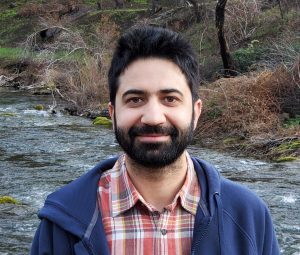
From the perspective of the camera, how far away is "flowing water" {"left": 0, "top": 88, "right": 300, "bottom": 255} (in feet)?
27.7

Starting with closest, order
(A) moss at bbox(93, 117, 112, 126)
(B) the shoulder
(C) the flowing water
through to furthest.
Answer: (B) the shoulder < (C) the flowing water < (A) moss at bbox(93, 117, 112, 126)

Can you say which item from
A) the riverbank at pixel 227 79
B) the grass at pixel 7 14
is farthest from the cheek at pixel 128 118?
the grass at pixel 7 14

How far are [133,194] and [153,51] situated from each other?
54 centimetres

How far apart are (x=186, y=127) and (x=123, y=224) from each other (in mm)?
427

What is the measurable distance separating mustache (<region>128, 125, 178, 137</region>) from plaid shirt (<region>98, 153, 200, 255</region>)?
0.18 meters

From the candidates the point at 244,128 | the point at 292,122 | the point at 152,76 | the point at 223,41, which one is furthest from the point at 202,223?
the point at 223,41

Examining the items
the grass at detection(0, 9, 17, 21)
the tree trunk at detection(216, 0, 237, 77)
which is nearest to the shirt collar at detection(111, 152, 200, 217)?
the tree trunk at detection(216, 0, 237, 77)

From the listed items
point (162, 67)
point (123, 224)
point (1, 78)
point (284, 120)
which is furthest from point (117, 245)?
point (1, 78)

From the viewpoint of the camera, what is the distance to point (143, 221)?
2293mm

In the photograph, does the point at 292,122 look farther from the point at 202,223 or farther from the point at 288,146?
the point at 202,223

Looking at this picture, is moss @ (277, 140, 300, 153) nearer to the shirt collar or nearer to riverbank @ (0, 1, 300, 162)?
riverbank @ (0, 1, 300, 162)

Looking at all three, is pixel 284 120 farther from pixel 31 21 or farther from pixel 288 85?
pixel 31 21

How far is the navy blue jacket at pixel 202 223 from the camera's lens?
223cm

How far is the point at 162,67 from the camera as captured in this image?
7.75 feet
